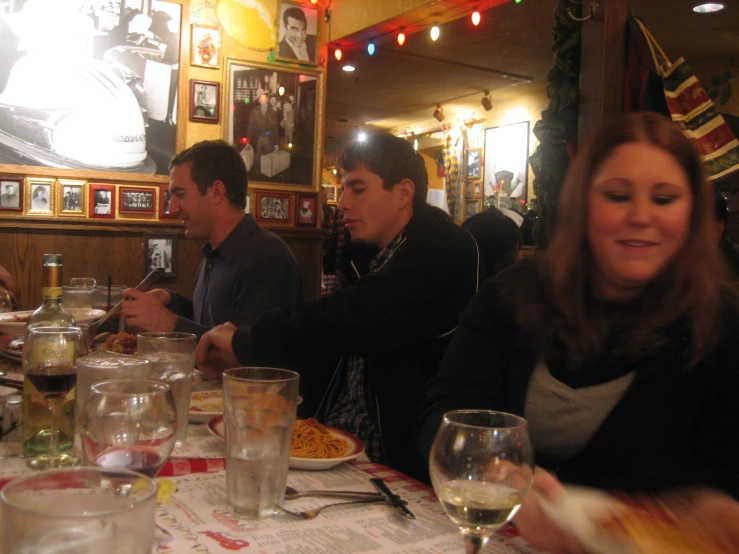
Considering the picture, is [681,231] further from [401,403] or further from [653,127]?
[401,403]

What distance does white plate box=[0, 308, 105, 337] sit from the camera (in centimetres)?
221

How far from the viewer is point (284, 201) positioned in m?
4.73

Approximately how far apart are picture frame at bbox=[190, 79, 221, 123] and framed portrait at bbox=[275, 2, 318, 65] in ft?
1.66

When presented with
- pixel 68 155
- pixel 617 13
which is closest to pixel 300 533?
pixel 617 13

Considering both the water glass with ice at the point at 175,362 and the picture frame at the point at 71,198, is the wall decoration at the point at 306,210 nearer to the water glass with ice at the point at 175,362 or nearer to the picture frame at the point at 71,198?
the picture frame at the point at 71,198

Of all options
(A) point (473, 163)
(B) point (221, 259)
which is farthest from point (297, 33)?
(A) point (473, 163)

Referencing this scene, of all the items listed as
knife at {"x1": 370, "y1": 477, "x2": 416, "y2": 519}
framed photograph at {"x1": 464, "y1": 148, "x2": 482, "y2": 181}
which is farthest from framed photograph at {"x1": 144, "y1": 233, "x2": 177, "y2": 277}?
framed photograph at {"x1": 464, "y1": 148, "x2": 482, "y2": 181}

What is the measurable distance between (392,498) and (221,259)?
188 cm

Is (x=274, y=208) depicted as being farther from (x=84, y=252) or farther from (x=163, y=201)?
(x=84, y=252)

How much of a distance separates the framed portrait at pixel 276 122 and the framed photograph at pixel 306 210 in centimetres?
7

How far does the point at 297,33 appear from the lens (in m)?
4.69

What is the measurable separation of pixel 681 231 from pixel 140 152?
3.57 m

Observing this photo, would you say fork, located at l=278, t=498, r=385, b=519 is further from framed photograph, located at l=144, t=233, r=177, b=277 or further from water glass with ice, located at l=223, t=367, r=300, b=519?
framed photograph, located at l=144, t=233, r=177, b=277

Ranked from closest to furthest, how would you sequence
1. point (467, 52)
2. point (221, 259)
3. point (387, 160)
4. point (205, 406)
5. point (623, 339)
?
1. point (623, 339)
2. point (205, 406)
3. point (387, 160)
4. point (221, 259)
5. point (467, 52)
